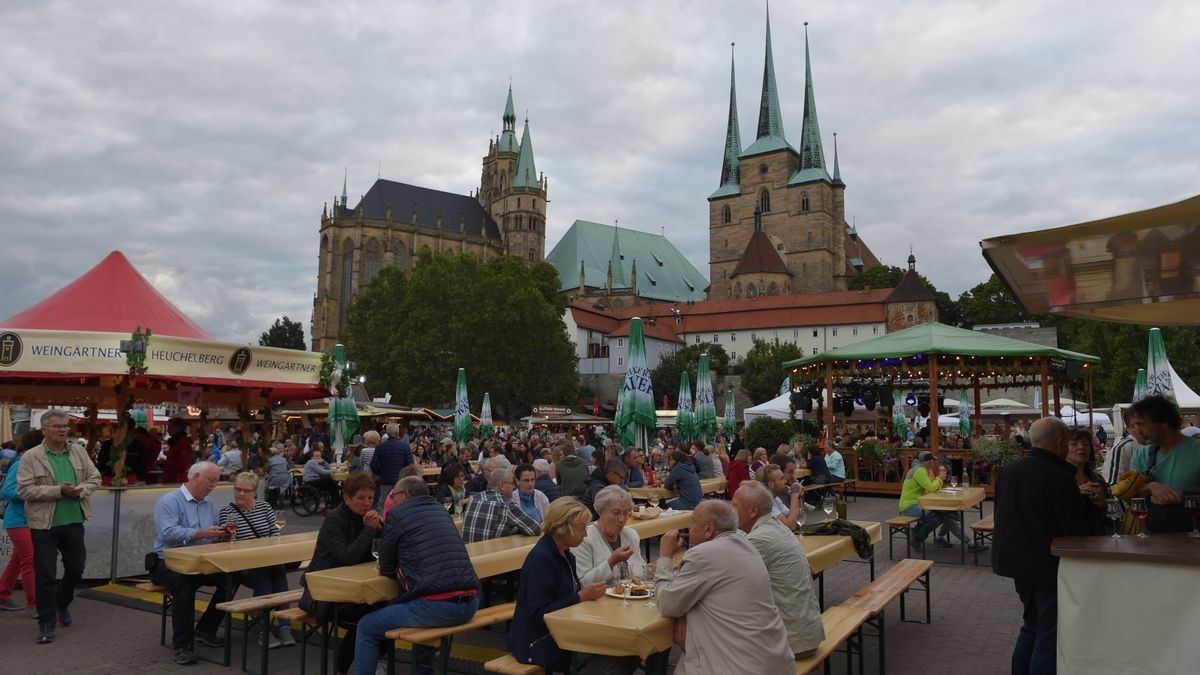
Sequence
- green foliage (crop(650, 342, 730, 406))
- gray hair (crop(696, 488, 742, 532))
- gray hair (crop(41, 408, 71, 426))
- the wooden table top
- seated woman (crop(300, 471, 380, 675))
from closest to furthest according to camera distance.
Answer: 1. the wooden table top
2. gray hair (crop(696, 488, 742, 532))
3. seated woman (crop(300, 471, 380, 675))
4. gray hair (crop(41, 408, 71, 426))
5. green foliage (crop(650, 342, 730, 406))

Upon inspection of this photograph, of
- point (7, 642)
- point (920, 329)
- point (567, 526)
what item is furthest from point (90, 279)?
point (920, 329)

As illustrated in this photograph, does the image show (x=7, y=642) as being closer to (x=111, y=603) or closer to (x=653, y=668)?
(x=111, y=603)

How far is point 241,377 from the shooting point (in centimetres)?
911

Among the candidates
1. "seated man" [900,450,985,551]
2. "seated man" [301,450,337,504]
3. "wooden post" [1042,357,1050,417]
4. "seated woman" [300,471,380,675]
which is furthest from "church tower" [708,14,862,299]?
"seated woman" [300,471,380,675]

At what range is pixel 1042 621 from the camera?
15.1 ft

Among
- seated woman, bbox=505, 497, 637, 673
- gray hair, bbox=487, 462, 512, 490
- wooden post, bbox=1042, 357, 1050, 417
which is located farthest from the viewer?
wooden post, bbox=1042, 357, 1050, 417

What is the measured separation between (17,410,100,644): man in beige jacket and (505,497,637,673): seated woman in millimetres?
4405

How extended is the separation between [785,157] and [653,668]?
275ft

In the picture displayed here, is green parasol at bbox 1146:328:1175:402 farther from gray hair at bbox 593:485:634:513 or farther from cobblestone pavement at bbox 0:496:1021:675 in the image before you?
gray hair at bbox 593:485:634:513

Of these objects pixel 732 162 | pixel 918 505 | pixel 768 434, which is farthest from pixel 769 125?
pixel 918 505

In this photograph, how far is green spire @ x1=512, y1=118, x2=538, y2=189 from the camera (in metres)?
91.9

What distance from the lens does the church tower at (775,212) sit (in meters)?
80.6

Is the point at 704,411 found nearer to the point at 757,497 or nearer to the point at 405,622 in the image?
the point at 757,497

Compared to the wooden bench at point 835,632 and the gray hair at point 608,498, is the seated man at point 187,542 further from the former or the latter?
the wooden bench at point 835,632
